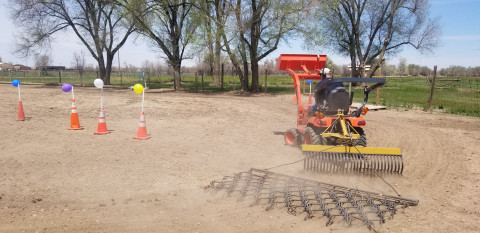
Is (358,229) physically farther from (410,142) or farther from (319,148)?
(410,142)

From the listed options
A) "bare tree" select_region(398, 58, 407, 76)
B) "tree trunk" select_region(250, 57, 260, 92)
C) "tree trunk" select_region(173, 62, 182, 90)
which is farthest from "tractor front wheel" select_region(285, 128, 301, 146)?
"bare tree" select_region(398, 58, 407, 76)

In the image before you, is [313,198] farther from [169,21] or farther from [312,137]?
[169,21]

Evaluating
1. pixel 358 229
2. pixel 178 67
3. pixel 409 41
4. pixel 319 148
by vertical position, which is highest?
pixel 409 41

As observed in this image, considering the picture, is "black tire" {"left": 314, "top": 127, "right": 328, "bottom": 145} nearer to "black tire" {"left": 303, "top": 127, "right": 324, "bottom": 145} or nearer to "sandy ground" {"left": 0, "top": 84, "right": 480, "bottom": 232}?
"black tire" {"left": 303, "top": 127, "right": 324, "bottom": 145}

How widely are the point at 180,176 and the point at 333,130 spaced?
3.04m

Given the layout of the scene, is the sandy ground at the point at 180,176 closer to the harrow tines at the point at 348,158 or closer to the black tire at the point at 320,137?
the harrow tines at the point at 348,158

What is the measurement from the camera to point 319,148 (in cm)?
575

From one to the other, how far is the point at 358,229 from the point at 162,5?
847 inches

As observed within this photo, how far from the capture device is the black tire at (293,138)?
7.55 metres

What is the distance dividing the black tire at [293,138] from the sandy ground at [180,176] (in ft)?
0.79

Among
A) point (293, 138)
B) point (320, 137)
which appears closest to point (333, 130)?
point (320, 137)

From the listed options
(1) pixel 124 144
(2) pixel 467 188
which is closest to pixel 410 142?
(2) pixel 467 188

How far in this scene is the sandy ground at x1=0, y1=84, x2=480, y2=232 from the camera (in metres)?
3.92

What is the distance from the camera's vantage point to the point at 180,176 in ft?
17.9
